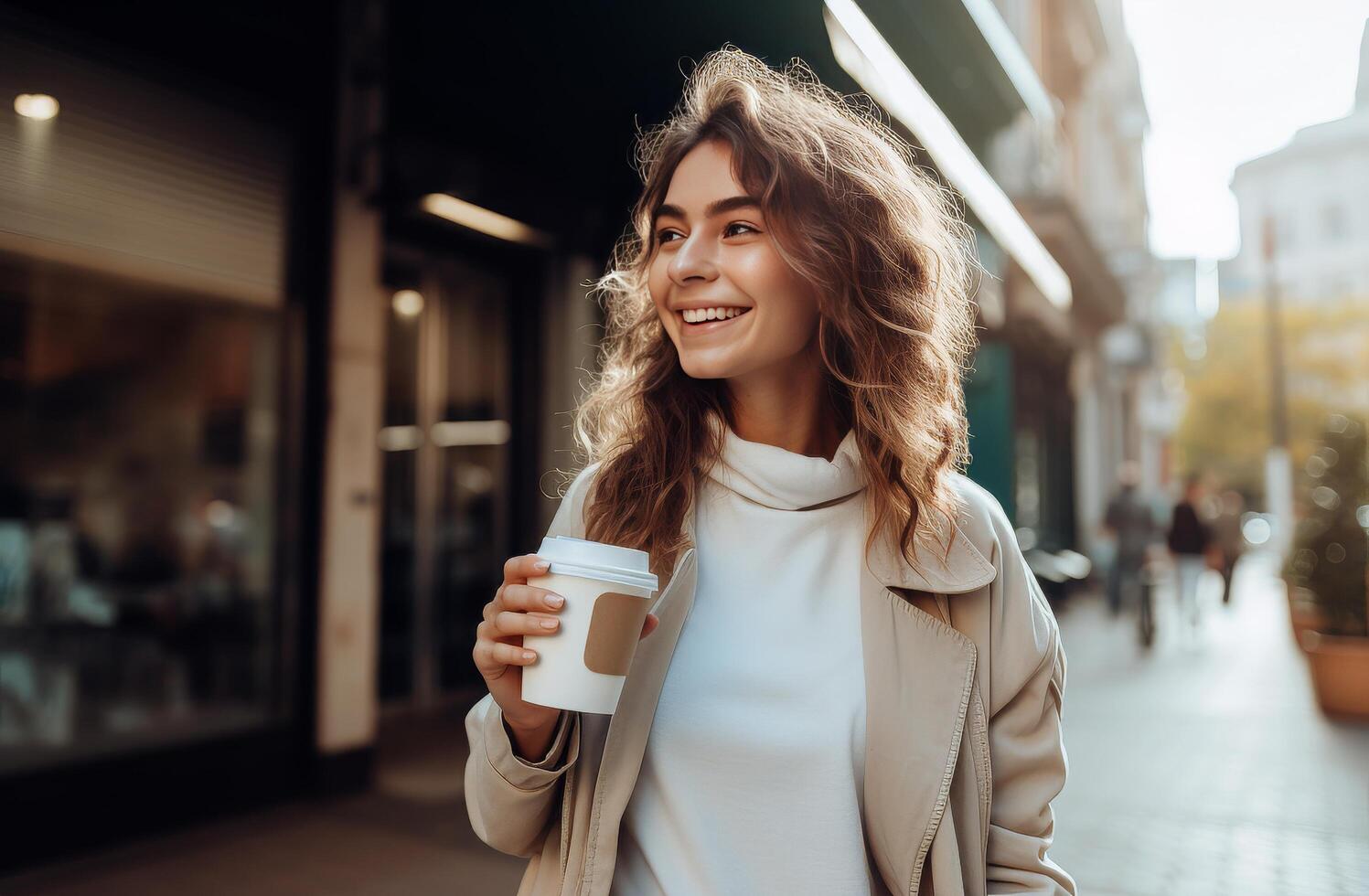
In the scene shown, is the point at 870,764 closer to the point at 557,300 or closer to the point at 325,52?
the point at 325,52

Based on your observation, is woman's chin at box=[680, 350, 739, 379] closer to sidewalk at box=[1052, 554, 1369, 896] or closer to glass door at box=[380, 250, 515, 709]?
sidewalk at box=[1052, 554, 1369, 896]

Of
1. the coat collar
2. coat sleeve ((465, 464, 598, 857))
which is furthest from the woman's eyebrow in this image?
coat sleeve ((465, 464, 598, 857))

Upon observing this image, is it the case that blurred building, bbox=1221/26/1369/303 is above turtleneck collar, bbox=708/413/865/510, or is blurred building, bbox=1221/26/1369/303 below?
above

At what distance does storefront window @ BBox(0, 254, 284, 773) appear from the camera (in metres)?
4.88

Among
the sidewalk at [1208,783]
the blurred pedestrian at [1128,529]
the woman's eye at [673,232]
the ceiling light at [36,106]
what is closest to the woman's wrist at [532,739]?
the woman's eye at [673,232]

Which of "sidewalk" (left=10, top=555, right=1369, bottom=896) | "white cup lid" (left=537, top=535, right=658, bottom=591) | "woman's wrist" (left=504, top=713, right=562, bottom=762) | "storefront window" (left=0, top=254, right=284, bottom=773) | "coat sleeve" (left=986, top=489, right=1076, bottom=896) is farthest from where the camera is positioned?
"storefront window" (left=0, top=254, right=284, bottom=773)

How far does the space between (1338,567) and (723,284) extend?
8455mm

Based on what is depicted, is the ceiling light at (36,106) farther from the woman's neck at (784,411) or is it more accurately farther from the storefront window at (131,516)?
the woman's neck at (784,411)

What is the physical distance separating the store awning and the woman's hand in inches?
160

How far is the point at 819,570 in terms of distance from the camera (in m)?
1.68

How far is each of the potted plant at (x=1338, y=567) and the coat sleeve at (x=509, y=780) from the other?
27.5 feet

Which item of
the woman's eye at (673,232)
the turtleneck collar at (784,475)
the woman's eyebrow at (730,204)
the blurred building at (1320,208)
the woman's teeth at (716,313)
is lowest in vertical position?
the turtleneck collar at (784,475)

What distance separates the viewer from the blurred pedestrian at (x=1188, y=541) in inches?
483

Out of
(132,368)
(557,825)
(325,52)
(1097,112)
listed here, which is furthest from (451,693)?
(1097,112)
